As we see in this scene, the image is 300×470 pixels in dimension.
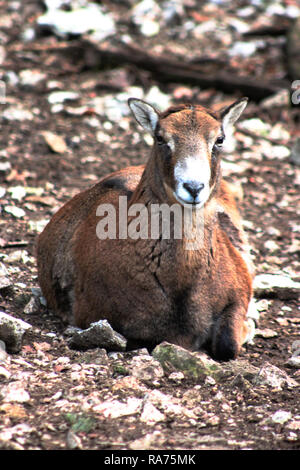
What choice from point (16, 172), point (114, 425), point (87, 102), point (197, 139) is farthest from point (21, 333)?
point (87, 102)

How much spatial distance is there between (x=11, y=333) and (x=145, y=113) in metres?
2.42

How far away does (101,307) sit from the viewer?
6.76m

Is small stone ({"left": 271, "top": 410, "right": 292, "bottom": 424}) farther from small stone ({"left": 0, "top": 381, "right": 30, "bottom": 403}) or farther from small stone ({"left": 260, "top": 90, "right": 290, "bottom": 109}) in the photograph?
small stone ({"left": 260, "top": 90, "right": 290, "bottom": 109})

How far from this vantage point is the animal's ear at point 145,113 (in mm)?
6832

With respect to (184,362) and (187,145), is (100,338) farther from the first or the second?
(187,145)

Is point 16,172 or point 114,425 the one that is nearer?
point 114,425


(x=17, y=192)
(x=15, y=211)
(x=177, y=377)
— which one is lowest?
(x=177, y=377)

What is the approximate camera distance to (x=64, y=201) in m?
9.83

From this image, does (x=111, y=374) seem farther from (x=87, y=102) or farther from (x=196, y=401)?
(x=87, y=102)

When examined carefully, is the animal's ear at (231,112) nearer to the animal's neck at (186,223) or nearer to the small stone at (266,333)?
the animal's neck at (186,223)

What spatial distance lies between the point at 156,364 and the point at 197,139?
1.98 meters

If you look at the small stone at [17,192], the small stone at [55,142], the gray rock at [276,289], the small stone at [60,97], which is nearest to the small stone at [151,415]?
the gray rock at [276,289]

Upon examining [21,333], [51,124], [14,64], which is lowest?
[21,333]

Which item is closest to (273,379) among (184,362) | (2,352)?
(184,362)
